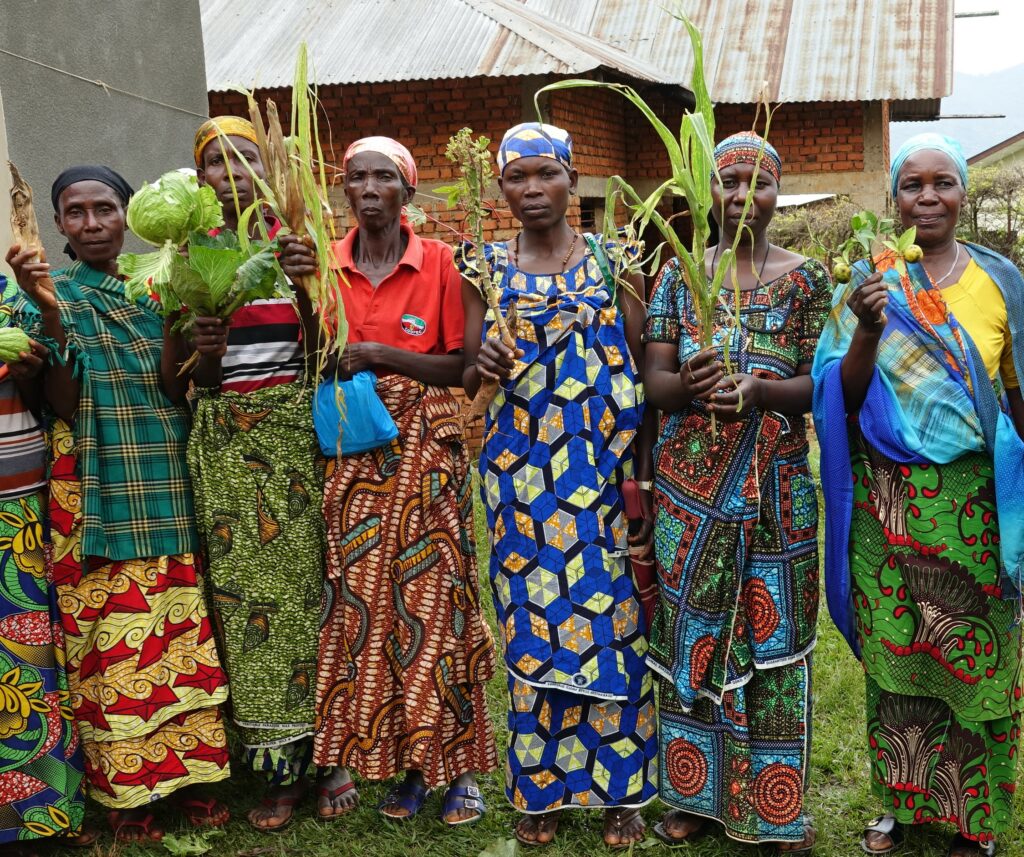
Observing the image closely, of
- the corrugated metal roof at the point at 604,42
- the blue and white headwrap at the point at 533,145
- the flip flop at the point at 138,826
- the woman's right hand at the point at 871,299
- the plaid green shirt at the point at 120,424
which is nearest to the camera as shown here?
the woman's right hand at the point at 871,299

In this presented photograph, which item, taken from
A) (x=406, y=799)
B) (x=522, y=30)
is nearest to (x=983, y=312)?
(x=406, y=799)

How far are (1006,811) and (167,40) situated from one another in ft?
21.8

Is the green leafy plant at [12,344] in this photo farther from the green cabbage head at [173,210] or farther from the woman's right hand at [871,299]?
the woman's right hand at [871,299]

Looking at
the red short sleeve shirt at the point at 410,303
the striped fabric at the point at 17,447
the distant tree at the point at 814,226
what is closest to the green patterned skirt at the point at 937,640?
the red short sleeve shirt at the point at 410,303

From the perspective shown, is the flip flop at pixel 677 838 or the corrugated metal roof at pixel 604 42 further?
the corrugated metal roof at pixel 604 42

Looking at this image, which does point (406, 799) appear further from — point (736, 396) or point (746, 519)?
point (736, 396)

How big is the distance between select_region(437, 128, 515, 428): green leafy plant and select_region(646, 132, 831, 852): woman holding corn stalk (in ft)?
1.65

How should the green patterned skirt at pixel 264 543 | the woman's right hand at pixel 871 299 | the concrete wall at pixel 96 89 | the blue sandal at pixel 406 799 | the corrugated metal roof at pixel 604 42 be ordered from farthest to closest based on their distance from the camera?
the corrugated metal roof at pixel 604 42, the concrete wall at pixel 96 89, the blue sandal at pixel 406 799, the green patterned skirt at pixel 264 543, the woman's right hand at pixel 871 299

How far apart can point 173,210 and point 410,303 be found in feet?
2.74

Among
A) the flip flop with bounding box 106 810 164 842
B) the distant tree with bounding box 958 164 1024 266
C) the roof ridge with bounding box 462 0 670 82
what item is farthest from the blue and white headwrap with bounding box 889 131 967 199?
the distant tree with bounding box 958 164 1024 266

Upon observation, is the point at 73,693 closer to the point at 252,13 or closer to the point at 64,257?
the point at 64,257

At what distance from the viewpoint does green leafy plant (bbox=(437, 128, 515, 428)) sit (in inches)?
132

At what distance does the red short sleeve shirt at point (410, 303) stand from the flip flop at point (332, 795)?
1.66 meters

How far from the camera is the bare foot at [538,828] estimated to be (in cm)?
365
